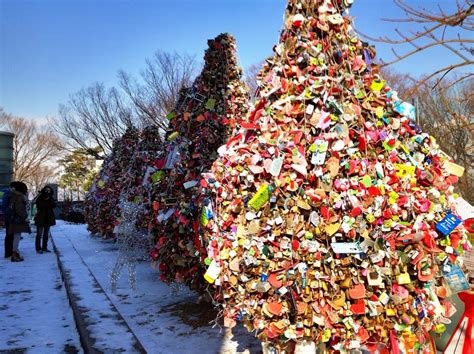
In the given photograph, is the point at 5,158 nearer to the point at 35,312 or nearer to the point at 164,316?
the point at 35,312

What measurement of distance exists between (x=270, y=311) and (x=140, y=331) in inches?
84.5

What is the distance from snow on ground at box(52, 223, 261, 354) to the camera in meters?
3.90

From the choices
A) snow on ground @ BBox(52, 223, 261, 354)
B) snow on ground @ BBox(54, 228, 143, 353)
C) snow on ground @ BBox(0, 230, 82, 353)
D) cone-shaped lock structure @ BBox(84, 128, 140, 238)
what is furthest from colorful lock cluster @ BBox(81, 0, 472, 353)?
cone-shaped lock structure @ BBox(84, 128, 140, 238)

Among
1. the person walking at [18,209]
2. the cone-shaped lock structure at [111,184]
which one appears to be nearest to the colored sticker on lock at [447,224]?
the person walking at [18,209]

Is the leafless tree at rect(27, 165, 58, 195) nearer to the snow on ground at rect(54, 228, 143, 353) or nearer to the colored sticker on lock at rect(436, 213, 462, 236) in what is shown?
the snow on ground at rect(54, 228, 143, 353)

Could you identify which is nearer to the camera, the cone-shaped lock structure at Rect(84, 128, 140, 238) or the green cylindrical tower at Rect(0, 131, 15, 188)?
the cone-shaped lock structure at Rect(84, 128, 140, 238)

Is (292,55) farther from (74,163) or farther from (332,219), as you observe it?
(74,163)

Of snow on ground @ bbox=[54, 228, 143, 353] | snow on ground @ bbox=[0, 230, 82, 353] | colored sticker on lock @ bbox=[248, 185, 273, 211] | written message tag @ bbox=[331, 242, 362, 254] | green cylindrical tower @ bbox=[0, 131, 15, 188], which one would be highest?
green cylindrical tower @ bbox=[0, 131, 15, 188]

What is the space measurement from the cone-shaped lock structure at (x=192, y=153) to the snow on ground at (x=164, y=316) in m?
0.44

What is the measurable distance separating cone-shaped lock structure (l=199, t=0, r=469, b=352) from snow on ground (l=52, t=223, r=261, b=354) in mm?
1016

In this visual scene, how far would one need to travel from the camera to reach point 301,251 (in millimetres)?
2646

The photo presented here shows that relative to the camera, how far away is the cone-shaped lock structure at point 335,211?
263 cm

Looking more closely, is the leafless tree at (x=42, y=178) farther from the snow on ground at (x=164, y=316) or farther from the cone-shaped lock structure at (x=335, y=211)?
the cone-shaped lock structure at (x=335, y=211)

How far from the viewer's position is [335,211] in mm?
2658
